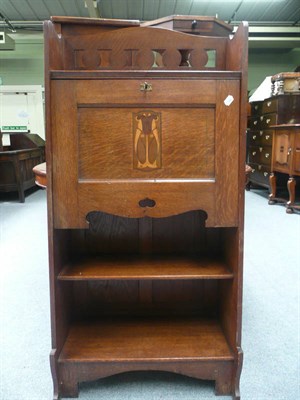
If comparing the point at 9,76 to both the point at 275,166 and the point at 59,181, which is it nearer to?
the point at 275,166

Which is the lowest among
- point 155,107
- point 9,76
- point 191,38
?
point 155,107

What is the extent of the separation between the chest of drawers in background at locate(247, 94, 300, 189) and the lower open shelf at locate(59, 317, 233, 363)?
142 inches

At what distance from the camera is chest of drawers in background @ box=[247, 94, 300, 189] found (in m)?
4.74

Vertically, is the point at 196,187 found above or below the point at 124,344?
above

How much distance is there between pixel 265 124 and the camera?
16.9 ft

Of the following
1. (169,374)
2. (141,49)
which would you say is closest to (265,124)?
(141,49)

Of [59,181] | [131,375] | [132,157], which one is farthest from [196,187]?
[131,375]

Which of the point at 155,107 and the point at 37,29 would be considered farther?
the point at 37,29

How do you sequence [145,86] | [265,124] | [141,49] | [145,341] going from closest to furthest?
[145,86], [141,49], [145,341], [265,124]

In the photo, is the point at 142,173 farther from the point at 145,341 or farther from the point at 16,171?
the point at 16,171

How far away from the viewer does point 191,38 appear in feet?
4.35

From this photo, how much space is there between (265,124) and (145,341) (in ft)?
14.1

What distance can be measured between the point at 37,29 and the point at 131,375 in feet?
25.7

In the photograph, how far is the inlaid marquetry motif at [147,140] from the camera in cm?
123
